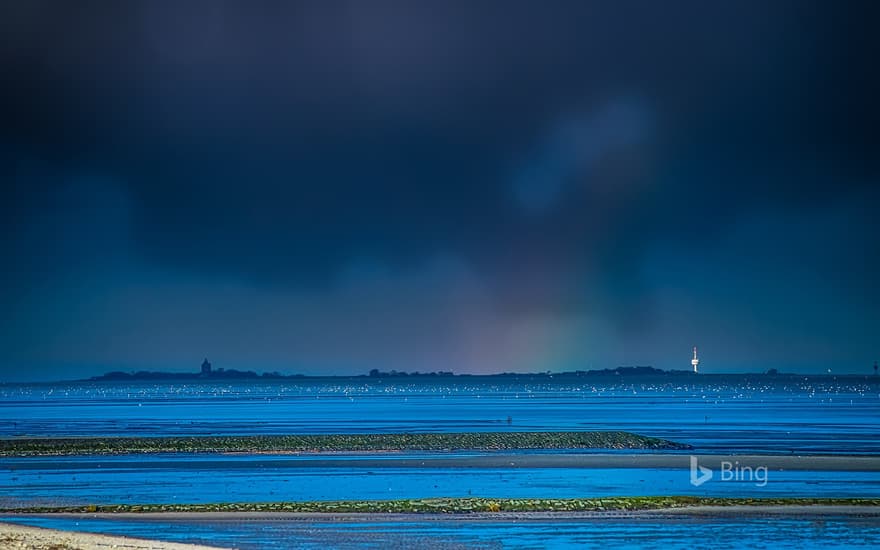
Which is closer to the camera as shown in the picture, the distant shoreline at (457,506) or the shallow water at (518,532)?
the shallow water at (518,532)

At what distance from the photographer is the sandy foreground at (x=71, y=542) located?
3556 cm

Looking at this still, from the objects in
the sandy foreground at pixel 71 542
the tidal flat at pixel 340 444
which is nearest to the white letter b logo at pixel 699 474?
the tidal flat at pixel 340 444

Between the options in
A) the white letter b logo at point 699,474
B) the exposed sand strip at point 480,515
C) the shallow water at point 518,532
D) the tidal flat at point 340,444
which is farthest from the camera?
the tidal flat at point 340,444

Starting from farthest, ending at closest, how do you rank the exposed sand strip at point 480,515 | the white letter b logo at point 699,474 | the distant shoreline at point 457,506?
the white letter b logo at point 699,474
the distant shoreline at point 457,506
the exposed sand strip at point 480,515

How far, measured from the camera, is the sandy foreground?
117 feet

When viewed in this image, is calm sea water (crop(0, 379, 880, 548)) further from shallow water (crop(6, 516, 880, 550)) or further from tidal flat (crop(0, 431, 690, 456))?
tidal flat (crop(0, 431, 690, 456))

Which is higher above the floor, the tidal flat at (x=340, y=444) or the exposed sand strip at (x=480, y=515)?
the tidal flat at (x=340, y=444)

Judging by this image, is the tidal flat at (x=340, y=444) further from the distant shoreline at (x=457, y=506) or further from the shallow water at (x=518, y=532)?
the shallow water at (x=518, y=532)

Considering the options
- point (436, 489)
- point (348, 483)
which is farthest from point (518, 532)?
point (348, 483)

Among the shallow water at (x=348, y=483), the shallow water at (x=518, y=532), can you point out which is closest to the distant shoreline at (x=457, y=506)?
the shallow water at (x=518, y=532)

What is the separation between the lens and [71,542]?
3678 cm

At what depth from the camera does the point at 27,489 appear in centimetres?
5672

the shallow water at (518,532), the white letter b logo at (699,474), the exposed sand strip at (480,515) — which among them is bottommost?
the shallow water at (518,532)

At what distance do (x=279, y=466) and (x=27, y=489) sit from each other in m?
16.9
